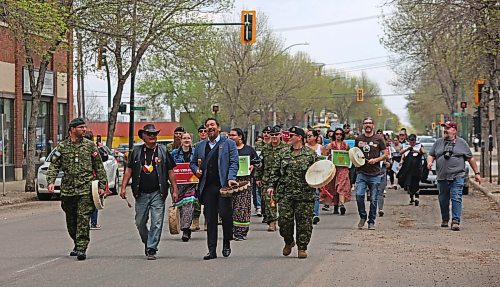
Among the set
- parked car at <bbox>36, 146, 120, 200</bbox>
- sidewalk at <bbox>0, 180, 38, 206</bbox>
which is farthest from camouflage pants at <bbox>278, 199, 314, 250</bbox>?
sidewalk at <bbox>0, 180, 38, 206</bbox>

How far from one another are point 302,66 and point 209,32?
131 feet

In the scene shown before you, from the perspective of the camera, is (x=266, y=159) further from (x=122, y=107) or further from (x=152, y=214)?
(x=122, y=107)

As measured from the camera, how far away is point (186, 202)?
14164 millimetres

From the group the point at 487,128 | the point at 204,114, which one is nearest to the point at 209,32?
the point at 487,128

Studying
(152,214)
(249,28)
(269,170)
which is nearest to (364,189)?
(269,170)

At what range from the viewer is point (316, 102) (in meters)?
84.5

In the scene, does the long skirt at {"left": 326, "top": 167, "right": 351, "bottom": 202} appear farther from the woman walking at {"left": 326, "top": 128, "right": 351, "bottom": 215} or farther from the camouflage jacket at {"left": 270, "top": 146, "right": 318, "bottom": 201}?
the camouflage jacket at {"left": 270, "top": 146, "right": 318, "bottom": 201}

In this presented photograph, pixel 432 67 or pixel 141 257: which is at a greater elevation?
pixel 432 67

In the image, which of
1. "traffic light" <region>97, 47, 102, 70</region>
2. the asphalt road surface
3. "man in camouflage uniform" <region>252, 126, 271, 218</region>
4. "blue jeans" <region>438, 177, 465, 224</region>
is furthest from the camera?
"traffic light" <region>97, 47, 102, 70</region>

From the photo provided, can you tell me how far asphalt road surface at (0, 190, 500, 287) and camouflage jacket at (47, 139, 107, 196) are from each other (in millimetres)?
973

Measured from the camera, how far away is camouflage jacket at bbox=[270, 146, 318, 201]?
11.9 meters

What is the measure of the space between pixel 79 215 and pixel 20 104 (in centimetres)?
2284

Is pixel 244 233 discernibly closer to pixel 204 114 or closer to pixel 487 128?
pixel 487 128

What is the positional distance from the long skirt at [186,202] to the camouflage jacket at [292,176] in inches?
95.5
